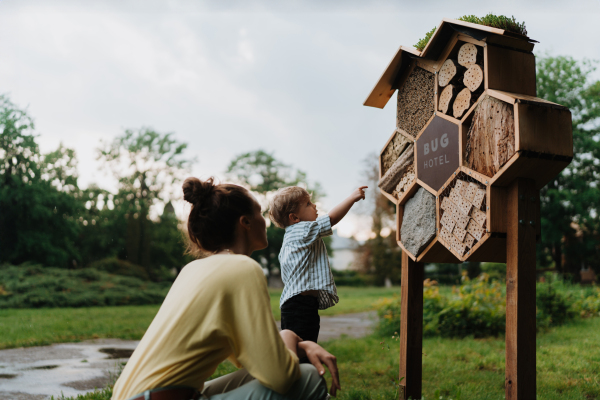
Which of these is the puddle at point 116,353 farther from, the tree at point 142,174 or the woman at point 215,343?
the tree at point 142,174

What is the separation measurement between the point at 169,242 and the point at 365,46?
16.0 meters

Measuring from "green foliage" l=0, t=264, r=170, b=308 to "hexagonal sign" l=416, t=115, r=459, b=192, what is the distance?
11462mm

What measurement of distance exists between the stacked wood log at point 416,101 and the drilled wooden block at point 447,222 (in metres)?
0.64

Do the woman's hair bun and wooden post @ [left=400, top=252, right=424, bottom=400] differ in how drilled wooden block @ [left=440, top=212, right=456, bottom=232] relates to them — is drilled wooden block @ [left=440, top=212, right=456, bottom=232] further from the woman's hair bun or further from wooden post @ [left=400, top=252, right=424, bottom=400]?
the woman's hair bun

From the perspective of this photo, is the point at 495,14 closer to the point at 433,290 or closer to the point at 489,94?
the point at 489,94

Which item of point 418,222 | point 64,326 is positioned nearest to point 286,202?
point 418,222

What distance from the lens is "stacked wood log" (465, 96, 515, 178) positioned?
86.8 inches

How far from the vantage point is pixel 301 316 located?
2.74m

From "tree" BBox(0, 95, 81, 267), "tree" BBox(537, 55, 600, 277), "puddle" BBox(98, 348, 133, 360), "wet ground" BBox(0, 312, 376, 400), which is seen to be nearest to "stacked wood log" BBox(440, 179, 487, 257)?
"wet ground" BBox(0, 312, 376, 400)

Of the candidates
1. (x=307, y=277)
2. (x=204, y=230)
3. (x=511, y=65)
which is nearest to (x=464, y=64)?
(x=511, y=65)

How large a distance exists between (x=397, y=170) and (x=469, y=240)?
2.80 feet

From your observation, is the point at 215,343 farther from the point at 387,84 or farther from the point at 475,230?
the point at 387,84

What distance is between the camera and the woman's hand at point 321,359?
160cm

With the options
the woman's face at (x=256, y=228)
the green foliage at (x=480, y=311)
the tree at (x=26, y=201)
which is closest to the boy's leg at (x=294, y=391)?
Answer: the woman's face at (x=256, y=228)
